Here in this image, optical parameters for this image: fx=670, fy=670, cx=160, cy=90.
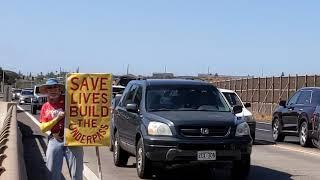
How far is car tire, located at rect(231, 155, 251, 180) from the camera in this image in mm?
11688

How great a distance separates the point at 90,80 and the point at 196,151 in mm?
3104

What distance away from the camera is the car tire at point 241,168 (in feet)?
38.3

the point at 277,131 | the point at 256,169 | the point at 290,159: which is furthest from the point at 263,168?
the point at 277,131

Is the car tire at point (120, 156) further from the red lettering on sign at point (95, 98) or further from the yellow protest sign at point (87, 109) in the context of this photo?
the red lettering on sign at point (95, 98)

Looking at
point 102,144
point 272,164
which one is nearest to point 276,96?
point 272,164

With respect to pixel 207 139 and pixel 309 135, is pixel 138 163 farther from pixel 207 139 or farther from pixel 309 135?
pixel 309 135

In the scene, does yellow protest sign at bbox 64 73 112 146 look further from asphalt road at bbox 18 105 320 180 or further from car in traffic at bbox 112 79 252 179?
asphalt road at bbox 18 105 320 180

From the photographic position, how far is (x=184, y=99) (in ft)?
40.7

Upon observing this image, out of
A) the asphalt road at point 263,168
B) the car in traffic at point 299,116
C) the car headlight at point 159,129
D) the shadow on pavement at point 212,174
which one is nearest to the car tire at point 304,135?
the car in traffic at point 299,116

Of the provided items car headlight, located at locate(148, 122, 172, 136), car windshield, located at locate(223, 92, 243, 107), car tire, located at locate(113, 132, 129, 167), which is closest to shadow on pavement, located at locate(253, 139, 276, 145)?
car windshield, located at locate(223, 92, 243, 107)

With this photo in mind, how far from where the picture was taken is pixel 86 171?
42.9ft

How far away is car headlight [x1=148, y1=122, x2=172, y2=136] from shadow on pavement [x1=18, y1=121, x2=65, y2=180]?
1.92 m

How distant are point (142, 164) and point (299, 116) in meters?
9.59

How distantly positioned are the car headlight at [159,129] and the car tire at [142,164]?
1.17ft
